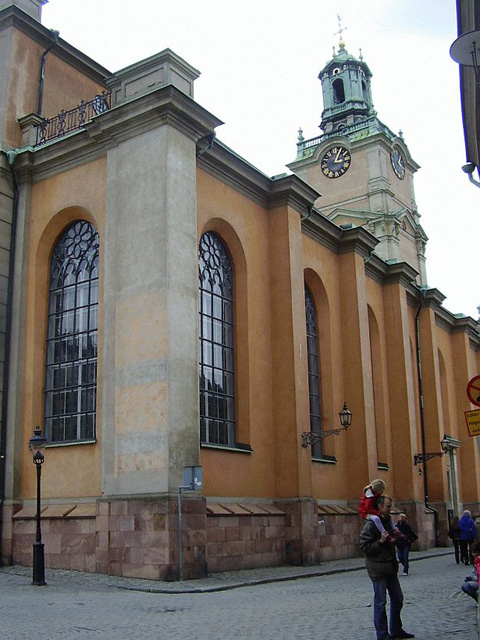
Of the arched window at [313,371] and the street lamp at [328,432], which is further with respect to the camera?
the arched window at [313,371]

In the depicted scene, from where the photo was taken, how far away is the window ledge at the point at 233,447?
62.2 feet

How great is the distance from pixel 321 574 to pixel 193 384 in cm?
551

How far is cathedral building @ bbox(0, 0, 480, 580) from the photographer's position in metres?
17.1

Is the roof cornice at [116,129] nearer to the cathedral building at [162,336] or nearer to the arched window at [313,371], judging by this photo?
the cathedral building at [162,336]

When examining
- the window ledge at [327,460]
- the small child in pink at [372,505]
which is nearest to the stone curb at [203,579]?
the window ledge at [327,460]

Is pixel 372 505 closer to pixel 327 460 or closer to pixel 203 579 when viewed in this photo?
pixel 203 579

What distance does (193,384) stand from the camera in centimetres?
1742

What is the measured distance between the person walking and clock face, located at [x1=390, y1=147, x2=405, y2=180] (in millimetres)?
40275

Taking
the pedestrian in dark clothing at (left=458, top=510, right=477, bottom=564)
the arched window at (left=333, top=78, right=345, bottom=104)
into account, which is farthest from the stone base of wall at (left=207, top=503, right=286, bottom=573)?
the arched window at (left=333, top=78, right=345, bottom=104)

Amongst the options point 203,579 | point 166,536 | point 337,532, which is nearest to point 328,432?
point 337,532

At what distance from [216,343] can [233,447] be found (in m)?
2.73

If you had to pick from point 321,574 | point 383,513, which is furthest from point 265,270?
point 383,513

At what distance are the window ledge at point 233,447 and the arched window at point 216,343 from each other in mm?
209

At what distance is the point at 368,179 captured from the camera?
4488 cm
